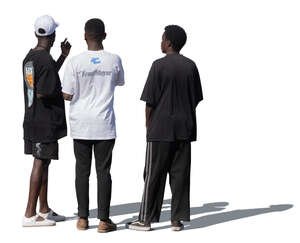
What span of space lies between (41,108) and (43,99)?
130 millimetres

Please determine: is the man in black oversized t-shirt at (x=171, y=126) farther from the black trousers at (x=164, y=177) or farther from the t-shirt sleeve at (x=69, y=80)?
the t-shirt sleeve at (x=69, y=80)

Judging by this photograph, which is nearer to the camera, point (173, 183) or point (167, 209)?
point (173, 183)

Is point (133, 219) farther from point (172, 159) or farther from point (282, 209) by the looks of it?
→ point (282, 209)

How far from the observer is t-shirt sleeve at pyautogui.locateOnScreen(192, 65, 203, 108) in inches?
481

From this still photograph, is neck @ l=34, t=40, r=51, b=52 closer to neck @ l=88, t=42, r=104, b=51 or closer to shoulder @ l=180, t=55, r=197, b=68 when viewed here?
neck @ l=88, t=42, r=104, b=51

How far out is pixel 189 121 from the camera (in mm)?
12188

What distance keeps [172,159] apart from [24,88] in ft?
7.75

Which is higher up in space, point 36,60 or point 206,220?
point 36,60

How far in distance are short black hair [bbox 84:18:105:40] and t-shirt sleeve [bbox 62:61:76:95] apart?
0.50 m

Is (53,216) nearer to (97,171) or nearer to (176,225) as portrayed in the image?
(97,171)

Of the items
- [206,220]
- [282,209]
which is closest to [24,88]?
[206,220]

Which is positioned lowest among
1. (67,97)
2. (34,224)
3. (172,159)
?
(34,224)

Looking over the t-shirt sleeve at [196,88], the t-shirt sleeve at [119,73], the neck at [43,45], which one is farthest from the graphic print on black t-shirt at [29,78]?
the t-shirt sleeve at [196,88]

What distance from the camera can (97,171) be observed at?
12.3 meters
